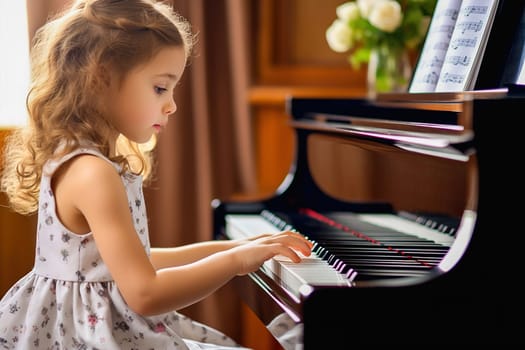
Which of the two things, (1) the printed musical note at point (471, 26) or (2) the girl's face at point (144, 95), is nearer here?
(2) the girl's face at point (144, 95)

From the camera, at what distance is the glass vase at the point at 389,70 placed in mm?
3102

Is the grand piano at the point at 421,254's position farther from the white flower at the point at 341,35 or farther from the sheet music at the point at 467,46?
the white flower at the point at 341,35

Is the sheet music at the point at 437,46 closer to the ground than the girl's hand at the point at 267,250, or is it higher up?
higher up

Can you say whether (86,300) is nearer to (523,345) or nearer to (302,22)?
(523,345)

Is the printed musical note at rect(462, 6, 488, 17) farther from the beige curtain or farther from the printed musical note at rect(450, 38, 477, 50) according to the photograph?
the beige curtain

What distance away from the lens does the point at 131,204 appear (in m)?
1.63

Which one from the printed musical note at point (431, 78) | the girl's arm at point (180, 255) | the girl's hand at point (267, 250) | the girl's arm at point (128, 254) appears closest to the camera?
the girl's arm at point (128, 254)

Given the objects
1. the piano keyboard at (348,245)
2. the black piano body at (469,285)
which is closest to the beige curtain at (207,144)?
the piano keyboard at (348,245)

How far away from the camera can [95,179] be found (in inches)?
58.4

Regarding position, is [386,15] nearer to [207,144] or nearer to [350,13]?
[350,13]

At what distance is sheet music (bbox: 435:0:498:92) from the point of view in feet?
6.31

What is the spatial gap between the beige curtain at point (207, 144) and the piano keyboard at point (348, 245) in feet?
3.50

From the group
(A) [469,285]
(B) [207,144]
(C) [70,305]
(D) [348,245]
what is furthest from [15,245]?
(A) [469,285]

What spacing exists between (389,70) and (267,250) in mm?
1694
